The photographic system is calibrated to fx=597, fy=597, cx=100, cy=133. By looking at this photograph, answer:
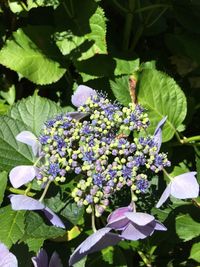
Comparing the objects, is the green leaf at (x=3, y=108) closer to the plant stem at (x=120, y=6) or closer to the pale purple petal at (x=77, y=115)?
the plant stem at (x=120, y=6)

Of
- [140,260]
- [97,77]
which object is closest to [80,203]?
[97,77]

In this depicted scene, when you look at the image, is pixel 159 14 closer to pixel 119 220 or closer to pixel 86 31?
pixel 86 31

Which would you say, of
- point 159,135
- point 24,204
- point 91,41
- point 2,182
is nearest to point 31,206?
point 24,204

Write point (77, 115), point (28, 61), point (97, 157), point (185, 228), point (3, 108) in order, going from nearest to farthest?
point (97, 157) → point (77, 115) → point (185, 228) → point (28, 61) → point (3, 108)

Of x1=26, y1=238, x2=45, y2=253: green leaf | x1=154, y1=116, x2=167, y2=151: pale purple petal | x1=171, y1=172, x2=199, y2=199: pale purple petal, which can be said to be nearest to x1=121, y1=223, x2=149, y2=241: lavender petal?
x1=171, y1=172, x2=199, y2=199: pale purple petal

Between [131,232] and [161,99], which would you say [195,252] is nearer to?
[161,99]

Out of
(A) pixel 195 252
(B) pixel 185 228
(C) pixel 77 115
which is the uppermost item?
(C) pixel 77 115

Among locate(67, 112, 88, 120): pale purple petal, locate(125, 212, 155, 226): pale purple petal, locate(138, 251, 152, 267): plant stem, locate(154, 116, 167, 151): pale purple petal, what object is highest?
locate(67, 112, 88, 120): pale purple petal

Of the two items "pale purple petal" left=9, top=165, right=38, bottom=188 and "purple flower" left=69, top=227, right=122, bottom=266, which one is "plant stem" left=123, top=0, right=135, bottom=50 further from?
"purple flower" left=69, top=227, right=122, bottom=266
